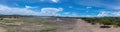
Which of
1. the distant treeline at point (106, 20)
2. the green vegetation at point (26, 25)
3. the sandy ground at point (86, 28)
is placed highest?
the green vegetation at point (26, 25)

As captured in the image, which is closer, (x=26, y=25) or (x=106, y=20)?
(x=26, y=25)

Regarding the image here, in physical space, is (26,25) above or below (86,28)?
above

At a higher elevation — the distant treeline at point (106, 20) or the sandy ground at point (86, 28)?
the distant treeline at point (106, 20)

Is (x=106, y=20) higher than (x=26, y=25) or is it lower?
lower

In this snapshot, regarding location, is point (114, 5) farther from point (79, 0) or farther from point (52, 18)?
point (52, 18)

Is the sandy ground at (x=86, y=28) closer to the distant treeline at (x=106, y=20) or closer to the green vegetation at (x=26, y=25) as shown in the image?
the distant treeline at (x=106, y=20)

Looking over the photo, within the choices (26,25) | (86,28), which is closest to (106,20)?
(86,28)

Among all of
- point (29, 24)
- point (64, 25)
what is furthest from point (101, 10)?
point (29, 24)

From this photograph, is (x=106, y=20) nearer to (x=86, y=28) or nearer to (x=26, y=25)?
(x=86, y=28)

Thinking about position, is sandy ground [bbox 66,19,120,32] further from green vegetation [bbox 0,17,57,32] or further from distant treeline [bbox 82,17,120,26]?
→ green vegetation [bbox 0,17,57,32]

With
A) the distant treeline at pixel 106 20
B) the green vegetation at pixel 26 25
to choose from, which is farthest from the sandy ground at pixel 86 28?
the green vegetation at pixel 26 25

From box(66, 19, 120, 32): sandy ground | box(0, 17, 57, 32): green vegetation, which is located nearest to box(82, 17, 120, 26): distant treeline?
box(66, 19, 120, 32): sandy ground
